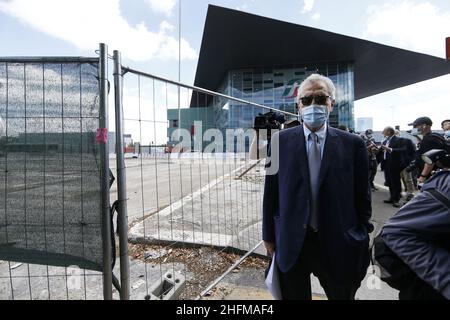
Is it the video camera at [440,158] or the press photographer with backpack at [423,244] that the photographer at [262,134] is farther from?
the press photographer with backpack at [423,244]

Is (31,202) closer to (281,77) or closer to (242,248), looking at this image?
(242,248)

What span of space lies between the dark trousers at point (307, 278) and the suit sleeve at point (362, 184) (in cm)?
33

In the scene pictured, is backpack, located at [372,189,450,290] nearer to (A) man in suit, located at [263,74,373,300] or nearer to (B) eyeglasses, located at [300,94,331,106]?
(A) man in suit, located at [263,74,373,300]

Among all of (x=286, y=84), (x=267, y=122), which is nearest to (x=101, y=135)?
(x=267, y=122)

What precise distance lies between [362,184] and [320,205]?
31 centimetres

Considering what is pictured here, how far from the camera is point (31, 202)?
1.71 metres

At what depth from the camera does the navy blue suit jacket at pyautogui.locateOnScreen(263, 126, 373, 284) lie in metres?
1.46

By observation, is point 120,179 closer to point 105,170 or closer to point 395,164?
point 105,170

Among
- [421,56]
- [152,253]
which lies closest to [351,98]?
[421,56]

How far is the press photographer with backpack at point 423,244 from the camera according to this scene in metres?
1.02

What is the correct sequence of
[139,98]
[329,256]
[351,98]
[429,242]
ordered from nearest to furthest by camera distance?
[429,242] → [329,256] → [139,98] → [351,98]

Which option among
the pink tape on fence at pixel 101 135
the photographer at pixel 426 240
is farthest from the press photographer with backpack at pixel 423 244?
the pink tape on fence at pixel 101 135

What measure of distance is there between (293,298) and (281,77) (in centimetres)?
3227

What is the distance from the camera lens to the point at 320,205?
1496 mm
